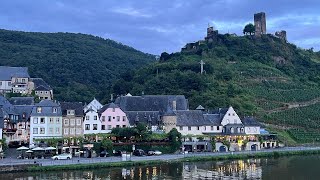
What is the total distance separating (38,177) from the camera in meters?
46.4

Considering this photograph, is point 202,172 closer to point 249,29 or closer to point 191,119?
point 191,119

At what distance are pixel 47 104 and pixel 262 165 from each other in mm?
28141

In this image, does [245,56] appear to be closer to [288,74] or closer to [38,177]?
[288,74]

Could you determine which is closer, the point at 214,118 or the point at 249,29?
the point at 214,118

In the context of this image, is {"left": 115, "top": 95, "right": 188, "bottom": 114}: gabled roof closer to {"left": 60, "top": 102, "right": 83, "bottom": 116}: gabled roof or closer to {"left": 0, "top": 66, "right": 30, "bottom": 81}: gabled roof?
{"left": 60, "top": 102, "right": 83, "bottom": 116}: gabled roof

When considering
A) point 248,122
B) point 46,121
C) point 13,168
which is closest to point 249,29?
point 248,122

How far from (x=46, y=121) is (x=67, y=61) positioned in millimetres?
68829

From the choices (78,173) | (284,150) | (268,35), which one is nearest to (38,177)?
(78,173)

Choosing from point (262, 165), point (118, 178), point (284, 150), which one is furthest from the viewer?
point (284, 150)

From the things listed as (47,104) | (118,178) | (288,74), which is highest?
(288,74)

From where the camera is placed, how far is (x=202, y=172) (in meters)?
49.9

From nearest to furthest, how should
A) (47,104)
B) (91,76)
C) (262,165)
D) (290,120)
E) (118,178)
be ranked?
(118,178)
(262,165)
(47,104)
(290,120)
(91,76)

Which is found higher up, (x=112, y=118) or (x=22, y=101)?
(x=22, y=101)

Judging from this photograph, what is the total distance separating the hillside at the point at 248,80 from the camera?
8938 cm
